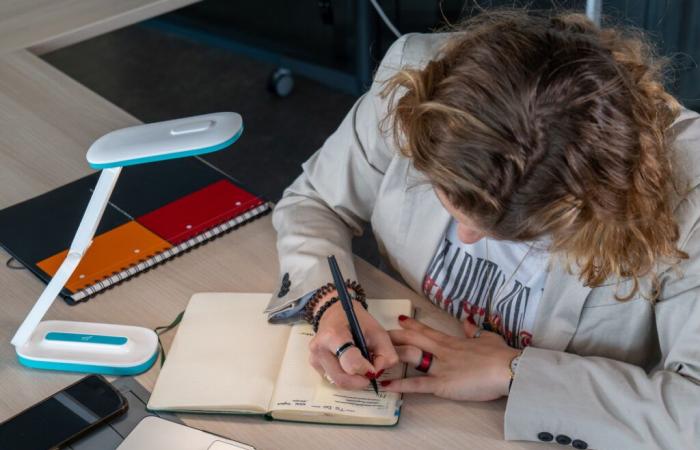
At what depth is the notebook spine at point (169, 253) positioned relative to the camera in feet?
4.29

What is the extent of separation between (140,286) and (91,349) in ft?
0.47

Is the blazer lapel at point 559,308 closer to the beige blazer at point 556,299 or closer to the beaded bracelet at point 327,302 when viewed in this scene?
the beige blazer at point 556,299

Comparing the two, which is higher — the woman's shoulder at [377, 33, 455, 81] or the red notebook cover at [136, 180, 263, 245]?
the woman's shoulder at [377, 33, 455, 81]

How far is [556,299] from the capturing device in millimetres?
1202

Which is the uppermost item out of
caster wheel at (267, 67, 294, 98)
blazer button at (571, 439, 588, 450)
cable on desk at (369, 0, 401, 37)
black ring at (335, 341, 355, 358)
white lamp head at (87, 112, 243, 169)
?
white lamp head at (87, 112, 243, 169)

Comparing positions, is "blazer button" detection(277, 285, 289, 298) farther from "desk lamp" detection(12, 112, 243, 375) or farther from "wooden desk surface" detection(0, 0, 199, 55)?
"wooden desk surface" detection(0, 0, 199, 55)

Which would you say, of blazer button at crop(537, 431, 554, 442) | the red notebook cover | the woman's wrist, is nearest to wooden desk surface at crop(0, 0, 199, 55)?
the red notebook cover

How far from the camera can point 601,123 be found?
3.07ft

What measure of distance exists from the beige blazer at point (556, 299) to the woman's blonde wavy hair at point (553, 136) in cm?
11

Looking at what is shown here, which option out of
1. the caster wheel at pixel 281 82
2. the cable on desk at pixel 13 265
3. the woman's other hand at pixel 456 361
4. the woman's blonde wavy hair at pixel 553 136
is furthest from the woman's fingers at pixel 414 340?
the caster wheel at pixel 281 82

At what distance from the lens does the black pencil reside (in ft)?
3.74

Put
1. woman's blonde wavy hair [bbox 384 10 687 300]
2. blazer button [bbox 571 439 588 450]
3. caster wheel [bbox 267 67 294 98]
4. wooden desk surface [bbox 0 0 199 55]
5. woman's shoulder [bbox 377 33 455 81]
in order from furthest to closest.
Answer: caster wheel [bbox 267 67 294 98]
wooden desk surface [bbox 0 0 199 55]
woman's shoulder [bbox 377 33 455 81]
blazer button [bbox 571 439 588 450]
woman's blonde wavy hair [bbox 384 10 687 300]

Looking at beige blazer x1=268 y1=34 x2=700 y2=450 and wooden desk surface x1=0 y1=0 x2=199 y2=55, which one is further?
wooden desk surface x1=0 y1=0 x2=199 y2=55

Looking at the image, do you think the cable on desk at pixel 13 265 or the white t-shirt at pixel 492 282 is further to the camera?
the cable on desk at pixel 13 265
